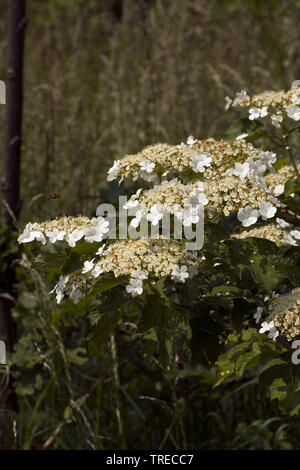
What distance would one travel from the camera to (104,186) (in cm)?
336

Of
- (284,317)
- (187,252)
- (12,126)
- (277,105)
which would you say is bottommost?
(284,317)

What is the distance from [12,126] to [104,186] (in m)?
0.96

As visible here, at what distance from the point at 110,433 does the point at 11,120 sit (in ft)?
3.79

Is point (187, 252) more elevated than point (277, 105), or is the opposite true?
point (277, 105)

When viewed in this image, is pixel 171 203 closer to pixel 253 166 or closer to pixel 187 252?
pixel 187 252

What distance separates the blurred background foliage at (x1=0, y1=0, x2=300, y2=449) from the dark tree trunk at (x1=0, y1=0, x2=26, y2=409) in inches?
2.3

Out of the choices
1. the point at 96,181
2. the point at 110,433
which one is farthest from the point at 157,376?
the point at 96,181

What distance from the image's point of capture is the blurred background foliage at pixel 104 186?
→ 7.04 ft

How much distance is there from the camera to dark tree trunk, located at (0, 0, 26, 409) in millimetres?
2404

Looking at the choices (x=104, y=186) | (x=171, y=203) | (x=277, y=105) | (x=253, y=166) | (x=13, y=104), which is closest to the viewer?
(x=171, y=203)

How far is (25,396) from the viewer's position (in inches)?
94.5

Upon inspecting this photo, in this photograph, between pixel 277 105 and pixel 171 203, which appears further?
pixel 277 105

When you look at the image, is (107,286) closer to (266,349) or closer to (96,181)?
(266,349)

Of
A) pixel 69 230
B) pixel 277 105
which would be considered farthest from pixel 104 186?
pixel 69 230
